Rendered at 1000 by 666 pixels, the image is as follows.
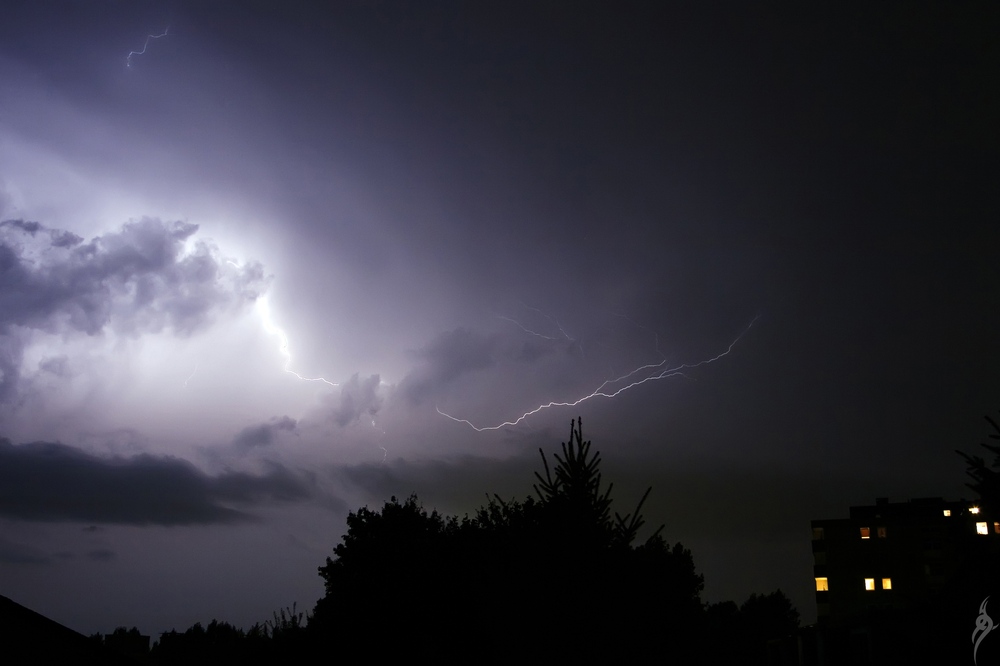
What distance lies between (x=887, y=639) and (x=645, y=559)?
3703 mm

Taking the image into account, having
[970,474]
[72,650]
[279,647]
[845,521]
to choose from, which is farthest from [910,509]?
[72,650]

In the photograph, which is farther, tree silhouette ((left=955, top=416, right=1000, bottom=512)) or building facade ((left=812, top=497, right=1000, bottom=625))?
building facade ((left=812, top=497, right=1000, bottom=625))

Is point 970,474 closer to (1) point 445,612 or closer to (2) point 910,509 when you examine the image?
(1) point 445,612

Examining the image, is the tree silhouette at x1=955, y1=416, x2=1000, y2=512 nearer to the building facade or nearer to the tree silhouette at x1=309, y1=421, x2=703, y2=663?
the tree silhouette at x1=309, y1=421, x2=703, y2=663

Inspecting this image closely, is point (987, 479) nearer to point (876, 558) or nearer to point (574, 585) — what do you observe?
point (574, 585)
